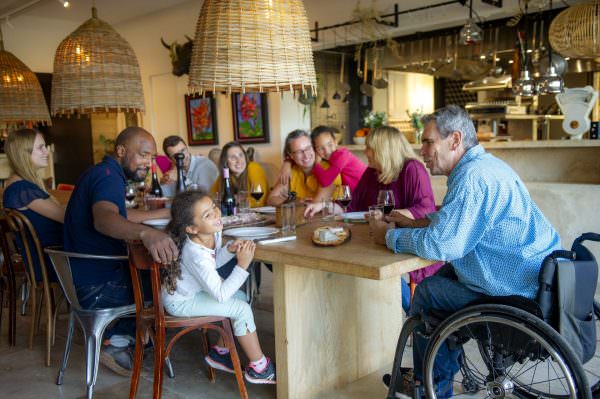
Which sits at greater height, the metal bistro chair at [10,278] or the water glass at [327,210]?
the water glass at [327,210]

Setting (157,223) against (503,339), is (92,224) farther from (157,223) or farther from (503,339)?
(503,339)

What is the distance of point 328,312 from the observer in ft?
8.64

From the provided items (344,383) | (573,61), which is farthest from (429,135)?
(573,61)

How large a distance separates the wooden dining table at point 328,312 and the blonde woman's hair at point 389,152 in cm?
42

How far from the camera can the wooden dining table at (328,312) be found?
216 centimetres

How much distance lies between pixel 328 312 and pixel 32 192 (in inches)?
69.7

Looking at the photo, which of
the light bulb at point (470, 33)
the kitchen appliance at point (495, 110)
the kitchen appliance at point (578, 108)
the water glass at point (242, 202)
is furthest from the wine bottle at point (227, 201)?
the kitchen appliance at point (495, 110)

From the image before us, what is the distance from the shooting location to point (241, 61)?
2295mm

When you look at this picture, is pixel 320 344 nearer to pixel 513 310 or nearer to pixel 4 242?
pixel 513 310

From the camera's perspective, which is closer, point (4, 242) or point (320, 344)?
point (320, 344)

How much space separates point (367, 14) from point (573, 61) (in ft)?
13.5

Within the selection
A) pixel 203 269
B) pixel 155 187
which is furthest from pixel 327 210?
pixel 155 187

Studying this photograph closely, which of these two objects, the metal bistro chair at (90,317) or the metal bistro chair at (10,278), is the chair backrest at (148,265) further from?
the metal bistro chair at (10,278)

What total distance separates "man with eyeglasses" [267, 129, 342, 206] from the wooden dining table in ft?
3.00
